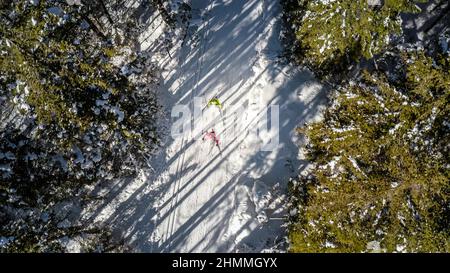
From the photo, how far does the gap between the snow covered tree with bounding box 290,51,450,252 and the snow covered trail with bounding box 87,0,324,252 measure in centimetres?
332

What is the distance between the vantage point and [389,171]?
38.4 feet

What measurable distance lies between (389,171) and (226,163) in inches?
253

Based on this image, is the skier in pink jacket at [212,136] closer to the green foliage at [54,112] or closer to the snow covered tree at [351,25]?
the green foliage at [54,112]

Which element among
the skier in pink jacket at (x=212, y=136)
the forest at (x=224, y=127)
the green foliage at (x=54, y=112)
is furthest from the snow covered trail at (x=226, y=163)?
the green foliage at (x=54, y=112)

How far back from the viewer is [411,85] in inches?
462

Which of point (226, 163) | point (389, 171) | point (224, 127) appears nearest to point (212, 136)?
point (224, 127)

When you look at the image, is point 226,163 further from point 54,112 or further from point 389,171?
point 54,112

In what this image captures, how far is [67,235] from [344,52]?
11473 mm

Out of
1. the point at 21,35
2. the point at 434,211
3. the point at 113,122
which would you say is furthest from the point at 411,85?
the point at 21,35

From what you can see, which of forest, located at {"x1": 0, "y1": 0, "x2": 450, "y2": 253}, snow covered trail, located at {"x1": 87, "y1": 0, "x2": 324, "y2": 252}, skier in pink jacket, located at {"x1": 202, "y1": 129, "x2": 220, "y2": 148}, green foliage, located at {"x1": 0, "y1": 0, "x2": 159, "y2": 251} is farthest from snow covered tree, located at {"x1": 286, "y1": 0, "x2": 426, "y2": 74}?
green foliage, located at {"x1": 0, "y1": 0, "x2": 159, "y2": 251}

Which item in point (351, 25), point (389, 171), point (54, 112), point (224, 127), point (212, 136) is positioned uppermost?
point (351, 25)

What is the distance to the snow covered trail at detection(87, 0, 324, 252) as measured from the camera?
1535 cm

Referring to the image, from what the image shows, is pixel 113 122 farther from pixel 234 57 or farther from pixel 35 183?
pixel 234 57

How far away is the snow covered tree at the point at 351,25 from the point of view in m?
11.9
